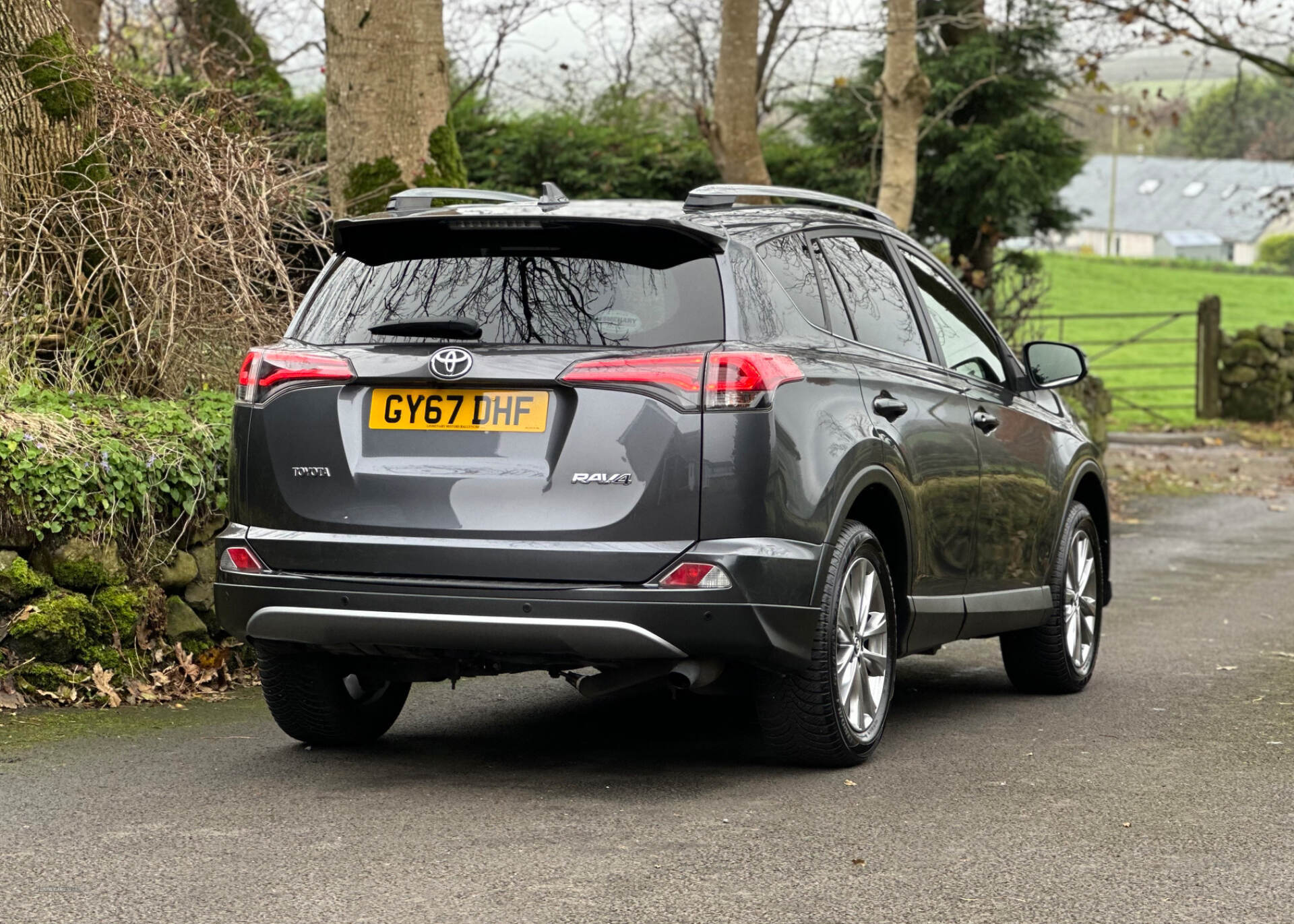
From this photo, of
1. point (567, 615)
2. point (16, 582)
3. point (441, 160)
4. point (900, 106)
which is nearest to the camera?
point (567, 615)

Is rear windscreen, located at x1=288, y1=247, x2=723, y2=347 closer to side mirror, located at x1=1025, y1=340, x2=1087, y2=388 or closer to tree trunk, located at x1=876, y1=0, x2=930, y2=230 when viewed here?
side mirror, located at x1=1025, y1=340, x2=1087, y2=388

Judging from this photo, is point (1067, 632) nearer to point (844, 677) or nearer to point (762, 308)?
point (844, 677)

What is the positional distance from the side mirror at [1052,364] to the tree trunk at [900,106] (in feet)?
26.8

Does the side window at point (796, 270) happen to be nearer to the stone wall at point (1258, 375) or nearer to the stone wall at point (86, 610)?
the stone wall at point (86, 610)

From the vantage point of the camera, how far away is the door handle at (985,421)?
22.3ft

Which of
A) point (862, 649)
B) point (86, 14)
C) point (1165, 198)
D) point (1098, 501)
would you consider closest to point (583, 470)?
point (862, 649)

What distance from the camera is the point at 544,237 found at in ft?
17.9

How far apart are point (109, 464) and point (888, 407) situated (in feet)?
10.4

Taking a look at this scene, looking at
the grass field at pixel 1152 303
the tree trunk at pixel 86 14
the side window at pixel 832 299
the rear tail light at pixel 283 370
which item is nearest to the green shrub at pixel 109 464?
the rear tail light at pixel 283 370

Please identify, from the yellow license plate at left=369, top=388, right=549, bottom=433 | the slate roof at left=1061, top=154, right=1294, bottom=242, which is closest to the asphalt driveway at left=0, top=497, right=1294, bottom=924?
the yellow license plate at left=369, top=388, right=549, bottom=433

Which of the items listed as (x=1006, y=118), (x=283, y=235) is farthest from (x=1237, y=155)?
(x=283, y=235)

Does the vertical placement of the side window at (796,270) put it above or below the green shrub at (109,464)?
above

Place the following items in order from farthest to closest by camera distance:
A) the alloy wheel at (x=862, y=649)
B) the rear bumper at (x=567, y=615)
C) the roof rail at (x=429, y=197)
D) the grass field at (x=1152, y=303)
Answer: the grass field at (x=1152, y=303) → the roof rail at (x=429, y=197) → the alloy wheel at (x=862, y=649) → the rear bumper at (x=567, y=615)

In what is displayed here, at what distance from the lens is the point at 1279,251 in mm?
99875
